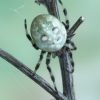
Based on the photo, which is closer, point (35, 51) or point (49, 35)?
point (49, 35)

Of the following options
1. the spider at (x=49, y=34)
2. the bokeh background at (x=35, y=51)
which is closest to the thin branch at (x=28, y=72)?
the spider at (x=49, y=34)

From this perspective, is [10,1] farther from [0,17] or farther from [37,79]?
[37,79]

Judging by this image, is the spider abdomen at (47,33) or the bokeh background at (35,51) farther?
the bokeh background at (35,51)

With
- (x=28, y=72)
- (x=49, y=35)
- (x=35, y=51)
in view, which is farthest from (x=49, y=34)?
(x=35, y=51)

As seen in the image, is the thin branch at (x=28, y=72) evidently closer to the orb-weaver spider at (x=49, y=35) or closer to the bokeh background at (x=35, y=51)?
the orb-weaver spider at (x=49, y=35)

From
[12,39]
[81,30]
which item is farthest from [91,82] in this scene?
[12,39]

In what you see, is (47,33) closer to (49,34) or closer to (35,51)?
A: (49,34)
